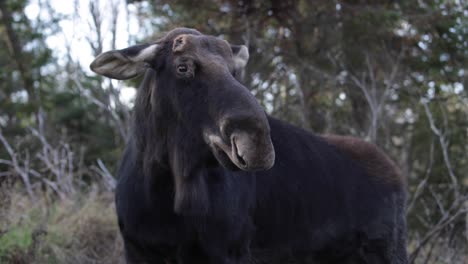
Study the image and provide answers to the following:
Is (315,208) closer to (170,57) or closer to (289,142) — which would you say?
(289,142)

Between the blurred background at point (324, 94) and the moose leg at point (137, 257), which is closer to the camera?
the moose leg at point (137, 257)

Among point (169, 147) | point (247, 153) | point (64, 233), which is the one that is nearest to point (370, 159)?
point (169, 147)

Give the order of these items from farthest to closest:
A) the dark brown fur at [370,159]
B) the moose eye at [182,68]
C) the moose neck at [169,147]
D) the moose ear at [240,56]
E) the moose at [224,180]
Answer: the dark brown fur at [370,159]
the moose ear at [240,56]
the moose neck at [169,147]
the moose eye at [182,68]
the moose at [224,180]

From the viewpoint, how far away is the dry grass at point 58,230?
696 centimetres

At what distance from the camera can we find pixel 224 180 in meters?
4.47

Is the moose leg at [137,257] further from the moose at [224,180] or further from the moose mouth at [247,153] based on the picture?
the moose mouth at [247,153]

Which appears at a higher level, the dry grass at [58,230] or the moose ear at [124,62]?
the moose ear at [124,62]

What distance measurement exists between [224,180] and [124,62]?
110 centimetres

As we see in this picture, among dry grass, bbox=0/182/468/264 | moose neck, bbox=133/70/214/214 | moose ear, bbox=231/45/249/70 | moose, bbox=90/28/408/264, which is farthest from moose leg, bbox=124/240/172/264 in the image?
dry grass, bbox=0/182/468/264

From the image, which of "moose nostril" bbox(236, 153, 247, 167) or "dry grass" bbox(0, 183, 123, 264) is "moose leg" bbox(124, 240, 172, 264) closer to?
"moose nostril" bbox(236, 153, 247, 167)

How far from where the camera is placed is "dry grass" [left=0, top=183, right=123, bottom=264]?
696 centimetres

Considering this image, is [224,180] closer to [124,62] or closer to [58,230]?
[124,62]

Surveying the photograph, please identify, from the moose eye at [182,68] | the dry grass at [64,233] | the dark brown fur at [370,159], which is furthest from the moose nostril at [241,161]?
the dry grass at [64,233]

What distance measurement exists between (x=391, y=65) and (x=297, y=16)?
1887 mm
